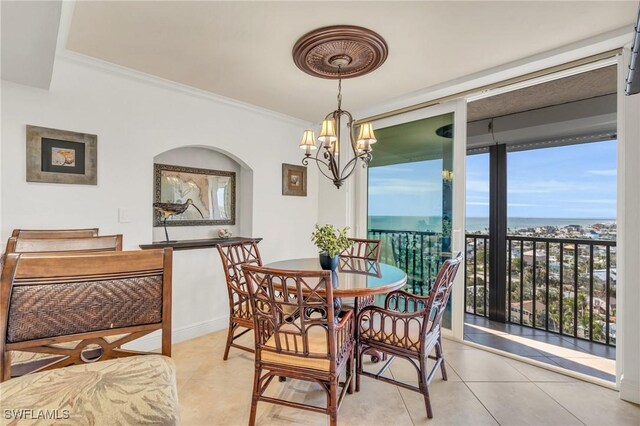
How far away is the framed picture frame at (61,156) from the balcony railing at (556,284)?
4095 millimetres

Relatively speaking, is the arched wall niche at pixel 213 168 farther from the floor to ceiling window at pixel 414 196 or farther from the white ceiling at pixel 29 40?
the floor to ceiling window at pixel 414 196

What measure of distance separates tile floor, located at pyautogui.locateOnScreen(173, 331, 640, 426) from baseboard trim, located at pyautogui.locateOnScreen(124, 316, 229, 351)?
1.15ft

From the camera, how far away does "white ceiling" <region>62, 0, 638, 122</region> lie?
5.91ft

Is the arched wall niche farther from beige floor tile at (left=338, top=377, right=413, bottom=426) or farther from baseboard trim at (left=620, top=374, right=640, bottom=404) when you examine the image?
baseboard trim at (left=620, top=374, right=640, bottom=404)

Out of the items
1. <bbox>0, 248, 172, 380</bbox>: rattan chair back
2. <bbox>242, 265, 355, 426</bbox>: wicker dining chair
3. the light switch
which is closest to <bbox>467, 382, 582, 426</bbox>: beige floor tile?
<bbox>242, 265, 355, 426</bbox>: wicker dining chair

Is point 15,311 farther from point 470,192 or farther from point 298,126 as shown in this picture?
point 470,192

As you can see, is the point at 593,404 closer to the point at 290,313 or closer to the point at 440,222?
the point at 440,222

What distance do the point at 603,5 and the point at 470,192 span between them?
2.29 meters

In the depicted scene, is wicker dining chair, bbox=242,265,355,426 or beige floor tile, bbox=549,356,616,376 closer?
wicker dining chair, bbox=242,265,355,426

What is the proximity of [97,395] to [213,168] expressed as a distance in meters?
2.91

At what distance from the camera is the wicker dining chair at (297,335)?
156 cm

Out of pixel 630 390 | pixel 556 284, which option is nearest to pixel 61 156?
pixel 630 390

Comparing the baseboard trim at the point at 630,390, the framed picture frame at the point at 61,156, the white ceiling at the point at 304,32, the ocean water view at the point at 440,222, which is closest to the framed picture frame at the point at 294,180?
the ocean water view at the point at 440,222

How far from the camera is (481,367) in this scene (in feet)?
8.15
